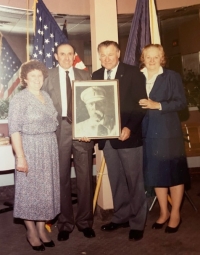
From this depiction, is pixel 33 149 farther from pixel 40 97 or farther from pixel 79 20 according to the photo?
pixel 79 20

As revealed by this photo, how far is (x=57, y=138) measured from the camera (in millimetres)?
2715

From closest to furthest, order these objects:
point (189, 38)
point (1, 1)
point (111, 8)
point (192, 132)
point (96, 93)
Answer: point (96, 93)
point (111, 8)
point (1, 1)
point (192, 132)
point (189, 38)

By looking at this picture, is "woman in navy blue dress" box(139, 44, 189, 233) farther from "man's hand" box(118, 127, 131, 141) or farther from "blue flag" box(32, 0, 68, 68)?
"blue flag" box(32, 0, 68, 68)

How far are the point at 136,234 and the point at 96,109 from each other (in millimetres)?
1155

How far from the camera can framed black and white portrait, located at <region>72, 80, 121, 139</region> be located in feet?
8.45

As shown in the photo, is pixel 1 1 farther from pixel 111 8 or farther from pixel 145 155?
pixel 145 155

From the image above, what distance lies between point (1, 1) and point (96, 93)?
3142 millimetres

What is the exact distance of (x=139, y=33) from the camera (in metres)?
3.47

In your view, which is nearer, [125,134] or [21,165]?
[21,165]

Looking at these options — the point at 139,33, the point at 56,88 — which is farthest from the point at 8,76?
the point at 56,88

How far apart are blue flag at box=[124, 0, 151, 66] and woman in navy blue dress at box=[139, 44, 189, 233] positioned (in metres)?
0.57

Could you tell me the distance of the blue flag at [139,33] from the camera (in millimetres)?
3445

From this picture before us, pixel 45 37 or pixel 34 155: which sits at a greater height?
pixel 45 37

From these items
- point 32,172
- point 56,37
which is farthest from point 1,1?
point 32,172
